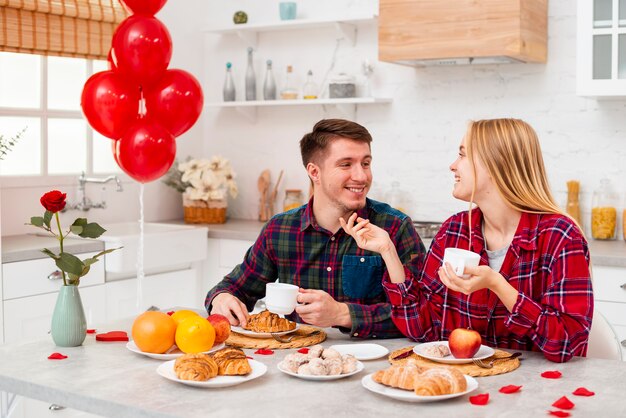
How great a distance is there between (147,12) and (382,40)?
1254 millimetres

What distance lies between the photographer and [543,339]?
192 cm

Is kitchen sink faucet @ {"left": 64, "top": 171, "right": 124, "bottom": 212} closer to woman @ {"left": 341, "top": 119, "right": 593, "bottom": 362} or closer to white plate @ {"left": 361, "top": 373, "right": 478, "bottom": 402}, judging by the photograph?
woman @ {"left": 341, "top": 119, "right": 593, "bottom": 362}

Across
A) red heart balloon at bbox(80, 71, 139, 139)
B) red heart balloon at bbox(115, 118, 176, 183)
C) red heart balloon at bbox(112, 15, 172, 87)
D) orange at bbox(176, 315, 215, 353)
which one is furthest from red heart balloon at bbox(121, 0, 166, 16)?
orange at bbox(176, 315, 215, 353)

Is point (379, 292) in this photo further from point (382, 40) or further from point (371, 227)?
point (382, 40)

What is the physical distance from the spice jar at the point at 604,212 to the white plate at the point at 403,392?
7.92 ft

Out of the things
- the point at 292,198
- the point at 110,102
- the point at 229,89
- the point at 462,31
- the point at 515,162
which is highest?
the point at 462,31

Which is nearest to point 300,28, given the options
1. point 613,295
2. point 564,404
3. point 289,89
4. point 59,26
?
point 289,89

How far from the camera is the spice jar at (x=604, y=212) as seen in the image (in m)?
3.86

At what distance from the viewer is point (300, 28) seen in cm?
471

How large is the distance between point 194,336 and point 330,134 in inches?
36.1

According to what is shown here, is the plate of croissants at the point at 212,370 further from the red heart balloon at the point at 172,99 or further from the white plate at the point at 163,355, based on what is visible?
the red heart balloon at the point at 172,99

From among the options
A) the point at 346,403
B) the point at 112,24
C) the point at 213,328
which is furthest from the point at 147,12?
the point at 346,403

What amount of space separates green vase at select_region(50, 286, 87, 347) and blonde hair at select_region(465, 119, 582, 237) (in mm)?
1012

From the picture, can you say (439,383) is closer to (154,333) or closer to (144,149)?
(154,333)
